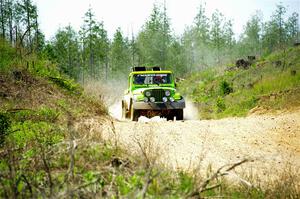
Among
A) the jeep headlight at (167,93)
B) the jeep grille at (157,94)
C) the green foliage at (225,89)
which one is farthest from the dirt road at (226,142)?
the green foliage at (225,89)

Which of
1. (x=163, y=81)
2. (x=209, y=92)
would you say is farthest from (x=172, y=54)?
(x=163, y=81)

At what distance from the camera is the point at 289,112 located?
44.5ft

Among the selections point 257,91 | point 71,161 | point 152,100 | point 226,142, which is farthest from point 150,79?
point 71,161

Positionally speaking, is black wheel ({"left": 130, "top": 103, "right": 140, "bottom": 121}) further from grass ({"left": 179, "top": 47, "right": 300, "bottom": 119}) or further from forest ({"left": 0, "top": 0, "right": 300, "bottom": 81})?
forest ({"left": 0, "top": 0, "right": 300, "bottom": 81})

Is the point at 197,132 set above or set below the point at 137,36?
below

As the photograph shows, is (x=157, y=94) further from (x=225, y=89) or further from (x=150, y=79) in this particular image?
(x=225, y=89)

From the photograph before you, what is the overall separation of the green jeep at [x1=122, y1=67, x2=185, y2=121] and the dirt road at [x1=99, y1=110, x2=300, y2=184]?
10.6 feet

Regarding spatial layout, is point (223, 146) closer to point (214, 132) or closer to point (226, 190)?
point (214, 132)

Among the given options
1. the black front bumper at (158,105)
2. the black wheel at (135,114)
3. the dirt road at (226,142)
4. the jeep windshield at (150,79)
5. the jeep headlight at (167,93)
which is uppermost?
the jeep windshield at (150,79)

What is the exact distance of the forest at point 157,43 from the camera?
175ft

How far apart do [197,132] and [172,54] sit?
48.8 metres

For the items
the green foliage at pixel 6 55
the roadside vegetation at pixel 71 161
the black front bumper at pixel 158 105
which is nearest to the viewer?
the roadside vegetation at pixel 71 161

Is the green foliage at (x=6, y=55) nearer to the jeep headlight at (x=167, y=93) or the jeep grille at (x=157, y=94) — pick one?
the jeep grille at (x=157, y=94)

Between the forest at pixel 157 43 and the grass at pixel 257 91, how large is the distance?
57.2 ft
